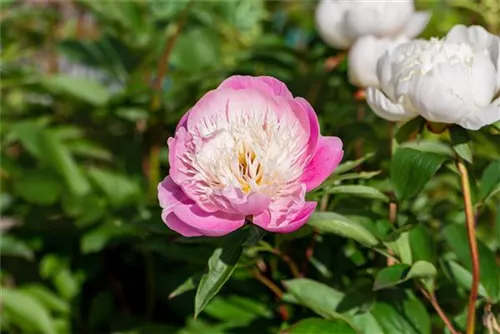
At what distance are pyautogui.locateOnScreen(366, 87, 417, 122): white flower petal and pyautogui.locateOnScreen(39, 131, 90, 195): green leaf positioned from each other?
2.43 feet

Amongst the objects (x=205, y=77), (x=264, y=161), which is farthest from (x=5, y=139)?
(x=264, y=161)

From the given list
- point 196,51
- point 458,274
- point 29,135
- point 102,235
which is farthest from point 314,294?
point 196,51

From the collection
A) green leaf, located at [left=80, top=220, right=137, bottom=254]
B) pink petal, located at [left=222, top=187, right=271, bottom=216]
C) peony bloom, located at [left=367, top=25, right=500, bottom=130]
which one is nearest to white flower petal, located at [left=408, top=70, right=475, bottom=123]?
peony bloom, located at [left=367, top=25, right=500, bottom=130]

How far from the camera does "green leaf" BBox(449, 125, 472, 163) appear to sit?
877mm

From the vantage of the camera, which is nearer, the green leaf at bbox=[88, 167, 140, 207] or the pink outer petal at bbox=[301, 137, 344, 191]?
the pink outer petal at bbox=[301, 137, 344, 191]

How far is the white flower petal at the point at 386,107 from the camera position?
0.90 m

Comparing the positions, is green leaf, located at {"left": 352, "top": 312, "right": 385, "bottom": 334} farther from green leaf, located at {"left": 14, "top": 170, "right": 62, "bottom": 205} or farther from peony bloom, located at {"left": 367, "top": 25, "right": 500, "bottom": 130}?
green leaf, located at {"left": 14, "top": 170, "right": 62, "bottom": 205}

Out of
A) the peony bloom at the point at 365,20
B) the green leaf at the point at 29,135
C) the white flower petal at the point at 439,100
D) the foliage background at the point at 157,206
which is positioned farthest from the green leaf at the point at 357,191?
the green leaf at the point at 29,135

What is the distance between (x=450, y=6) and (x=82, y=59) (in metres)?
1.04

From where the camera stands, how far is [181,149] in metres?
0.85

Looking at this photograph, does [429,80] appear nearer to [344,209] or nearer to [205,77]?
[344,209]

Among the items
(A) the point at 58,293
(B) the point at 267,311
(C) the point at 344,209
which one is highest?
(C) the point at 344,209

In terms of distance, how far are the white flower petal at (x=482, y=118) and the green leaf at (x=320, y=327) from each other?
0.26 m

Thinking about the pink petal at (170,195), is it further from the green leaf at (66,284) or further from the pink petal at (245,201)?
the green leaf at (66,284)
